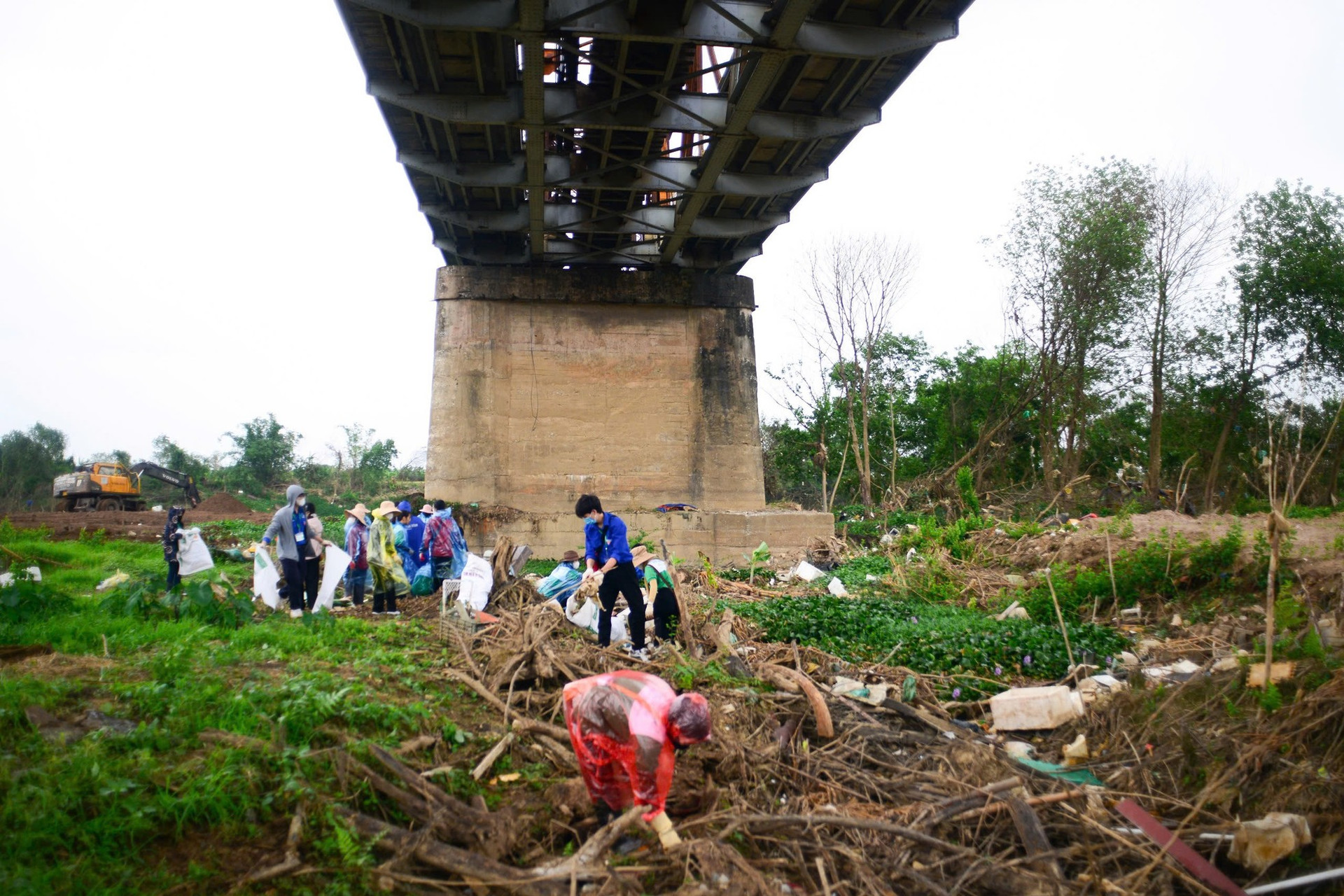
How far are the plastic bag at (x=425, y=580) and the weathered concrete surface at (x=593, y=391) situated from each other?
12.7 ft

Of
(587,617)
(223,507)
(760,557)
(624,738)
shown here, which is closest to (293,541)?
(587,617)

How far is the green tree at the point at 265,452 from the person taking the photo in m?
43.3

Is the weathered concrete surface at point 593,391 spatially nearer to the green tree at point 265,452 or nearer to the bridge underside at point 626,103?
the bridge underside at point 626,103

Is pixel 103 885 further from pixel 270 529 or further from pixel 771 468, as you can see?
pixel 771 468

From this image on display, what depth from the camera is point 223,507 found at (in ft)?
106

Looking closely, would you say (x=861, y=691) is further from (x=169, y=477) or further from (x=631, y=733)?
(x=169, y=477)

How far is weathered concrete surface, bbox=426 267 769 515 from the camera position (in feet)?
51.4

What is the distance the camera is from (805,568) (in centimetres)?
1316

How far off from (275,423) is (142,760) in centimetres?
4466

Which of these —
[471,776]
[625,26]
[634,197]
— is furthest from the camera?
[634,197]

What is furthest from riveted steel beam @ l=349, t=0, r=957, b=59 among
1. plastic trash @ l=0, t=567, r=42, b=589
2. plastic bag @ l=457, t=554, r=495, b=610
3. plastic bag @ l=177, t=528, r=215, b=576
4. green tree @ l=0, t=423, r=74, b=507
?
green tree @ l=0, t=423, r=74, b=507

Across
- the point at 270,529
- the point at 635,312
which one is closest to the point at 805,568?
the point at 635,312

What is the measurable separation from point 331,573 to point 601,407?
6972 mm

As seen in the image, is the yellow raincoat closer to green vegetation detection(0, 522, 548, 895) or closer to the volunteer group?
the volunteer group
